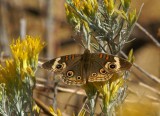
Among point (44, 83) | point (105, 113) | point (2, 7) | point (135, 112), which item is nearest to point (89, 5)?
point (105, 113)

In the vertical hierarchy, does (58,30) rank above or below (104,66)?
above

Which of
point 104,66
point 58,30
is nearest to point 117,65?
point 104,66

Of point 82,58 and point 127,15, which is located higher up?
point 127,15

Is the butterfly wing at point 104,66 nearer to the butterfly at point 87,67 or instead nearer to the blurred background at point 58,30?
the butterfly at point 87,67

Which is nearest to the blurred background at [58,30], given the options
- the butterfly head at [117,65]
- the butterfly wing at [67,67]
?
the butterfly wing at [67,67]

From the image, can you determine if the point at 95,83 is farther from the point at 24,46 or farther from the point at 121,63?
the point at 24,46

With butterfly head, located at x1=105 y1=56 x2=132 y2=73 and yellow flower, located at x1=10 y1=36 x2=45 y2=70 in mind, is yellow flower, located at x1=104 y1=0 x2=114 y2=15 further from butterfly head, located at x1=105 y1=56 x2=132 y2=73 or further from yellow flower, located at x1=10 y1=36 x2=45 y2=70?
yellow flower, located at x1=10 y1=36 x2=45 y2=70

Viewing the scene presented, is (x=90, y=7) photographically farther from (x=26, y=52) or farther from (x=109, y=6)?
(x=26, y=52)

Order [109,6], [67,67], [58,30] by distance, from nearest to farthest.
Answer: [109,6]
[67,67]
[58,30]
